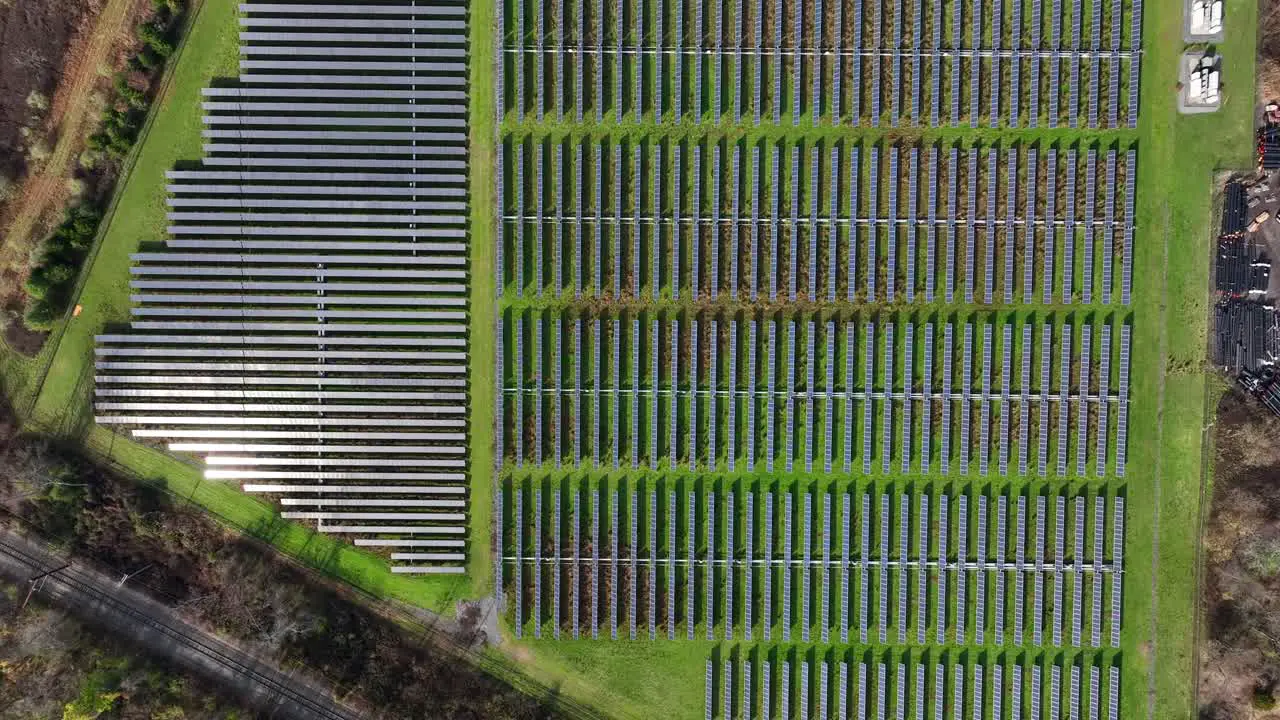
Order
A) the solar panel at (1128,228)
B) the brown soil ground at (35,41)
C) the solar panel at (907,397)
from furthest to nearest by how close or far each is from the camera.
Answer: the brown soil ground at (35,41) < the solar panel at (907,397) < the solar panel at (1128,228)

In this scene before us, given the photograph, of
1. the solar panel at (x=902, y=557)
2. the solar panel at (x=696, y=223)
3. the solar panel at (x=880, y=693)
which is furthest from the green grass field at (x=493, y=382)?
the solar panel at (x=902, y=557)

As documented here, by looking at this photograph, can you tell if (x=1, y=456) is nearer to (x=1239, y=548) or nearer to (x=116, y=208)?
(x=116, y=208)

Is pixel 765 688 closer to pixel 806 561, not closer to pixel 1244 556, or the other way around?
pixel 806 561

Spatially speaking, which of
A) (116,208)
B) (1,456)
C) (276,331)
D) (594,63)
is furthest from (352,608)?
(594,63)

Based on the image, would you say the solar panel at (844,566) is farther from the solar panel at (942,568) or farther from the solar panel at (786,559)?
the solar panel at (942,568)

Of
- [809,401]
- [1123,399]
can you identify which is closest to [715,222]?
[809,401]

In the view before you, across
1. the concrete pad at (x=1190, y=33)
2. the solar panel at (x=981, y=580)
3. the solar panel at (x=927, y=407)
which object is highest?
the concrete pad at (x=1190, y=33)
